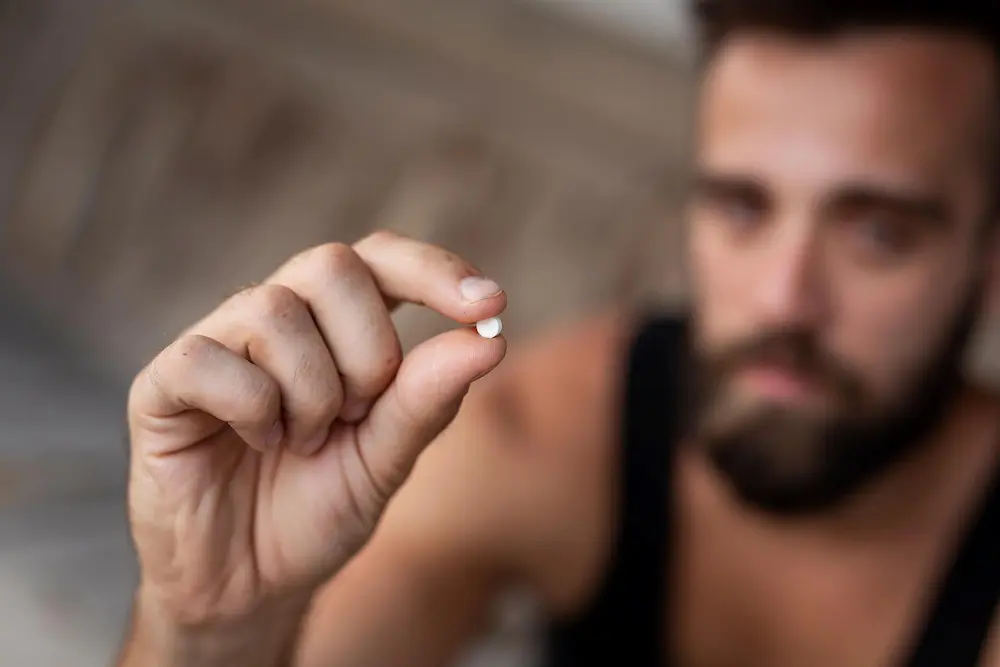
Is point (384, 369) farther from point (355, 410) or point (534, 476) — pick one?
point (534, 476)

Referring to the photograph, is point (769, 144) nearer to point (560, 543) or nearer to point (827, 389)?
point (827, 389)

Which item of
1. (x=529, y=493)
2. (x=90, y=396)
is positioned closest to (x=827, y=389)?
(x=529, y=493)

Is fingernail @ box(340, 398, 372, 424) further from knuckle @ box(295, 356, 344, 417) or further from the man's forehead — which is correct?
the man's forehead

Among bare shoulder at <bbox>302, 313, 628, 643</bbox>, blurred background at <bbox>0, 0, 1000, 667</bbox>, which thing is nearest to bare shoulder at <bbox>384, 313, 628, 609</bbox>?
bare shoulder at <bbox>302, 313, 628, 643</bbox>

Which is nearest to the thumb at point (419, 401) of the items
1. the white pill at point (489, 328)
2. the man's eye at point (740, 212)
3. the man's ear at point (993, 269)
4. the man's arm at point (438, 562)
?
the white pill at point (489, 328)

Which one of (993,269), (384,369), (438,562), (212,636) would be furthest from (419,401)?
(993,269)

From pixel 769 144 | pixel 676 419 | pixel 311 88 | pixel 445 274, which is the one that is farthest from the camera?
pixel 311 88

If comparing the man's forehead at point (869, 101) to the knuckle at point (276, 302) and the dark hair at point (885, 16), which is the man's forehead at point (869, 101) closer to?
the dark hair at point (885, 16)

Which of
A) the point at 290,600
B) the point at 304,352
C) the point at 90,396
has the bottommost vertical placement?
the point at 90,396
